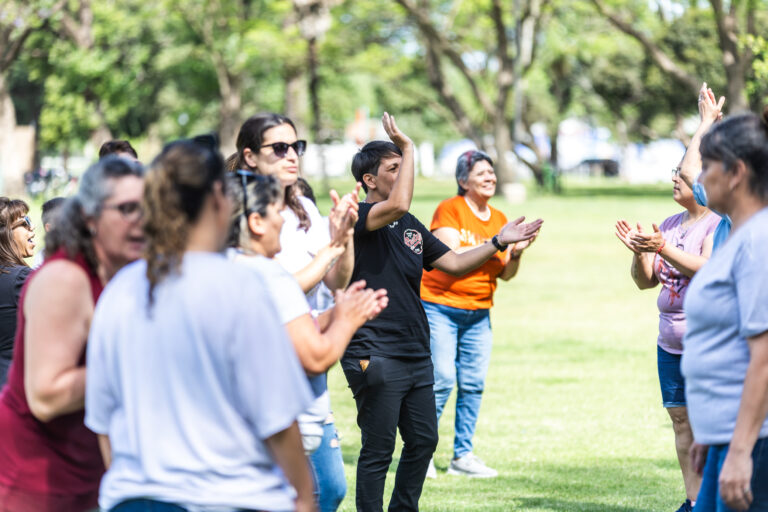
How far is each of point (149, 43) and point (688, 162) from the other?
2143 inches

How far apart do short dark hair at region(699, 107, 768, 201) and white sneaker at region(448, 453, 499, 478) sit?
4599 millimetres

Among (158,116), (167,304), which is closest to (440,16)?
(158,116)

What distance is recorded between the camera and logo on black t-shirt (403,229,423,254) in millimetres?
5609

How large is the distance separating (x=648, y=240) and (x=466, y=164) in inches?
106

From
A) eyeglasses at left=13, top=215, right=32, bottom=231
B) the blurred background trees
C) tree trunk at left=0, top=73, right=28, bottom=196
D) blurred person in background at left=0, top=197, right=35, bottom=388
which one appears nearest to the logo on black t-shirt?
blurred person in background at left=0, top=197, right=35, bottom=388

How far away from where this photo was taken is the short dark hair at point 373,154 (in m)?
5.65

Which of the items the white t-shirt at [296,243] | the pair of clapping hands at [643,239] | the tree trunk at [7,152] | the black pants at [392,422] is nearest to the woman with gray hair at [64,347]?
the white t-shirt at [296,243]

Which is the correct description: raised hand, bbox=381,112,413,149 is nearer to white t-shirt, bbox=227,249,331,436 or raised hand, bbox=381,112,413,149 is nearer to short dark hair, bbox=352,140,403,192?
short dark hair, bbox=352,140,403,192

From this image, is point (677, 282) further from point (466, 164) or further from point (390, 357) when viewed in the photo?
point (466, 164)

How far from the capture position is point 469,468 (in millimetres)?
7602

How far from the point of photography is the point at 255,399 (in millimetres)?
2705

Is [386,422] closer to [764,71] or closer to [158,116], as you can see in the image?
[764,71]

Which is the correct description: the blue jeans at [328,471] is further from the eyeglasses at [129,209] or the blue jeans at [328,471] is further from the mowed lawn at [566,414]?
the mowed lawn at [566,414]

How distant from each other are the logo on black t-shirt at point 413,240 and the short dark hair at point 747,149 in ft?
7.99
